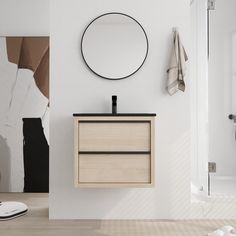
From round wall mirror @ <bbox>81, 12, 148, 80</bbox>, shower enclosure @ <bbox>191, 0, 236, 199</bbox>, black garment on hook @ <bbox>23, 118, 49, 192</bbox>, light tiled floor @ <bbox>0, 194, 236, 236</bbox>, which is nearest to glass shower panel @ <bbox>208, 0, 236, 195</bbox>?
shower enclosure @ <bbox>191, 0, 236, 199</bbox>

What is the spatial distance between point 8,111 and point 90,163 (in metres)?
1.83

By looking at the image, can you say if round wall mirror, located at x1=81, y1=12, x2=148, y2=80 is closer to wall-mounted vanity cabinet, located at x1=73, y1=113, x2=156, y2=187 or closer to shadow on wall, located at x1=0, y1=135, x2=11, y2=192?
wall-mounted vanity cabinet, located at x1=73, y1=113, x2=156, y2=187

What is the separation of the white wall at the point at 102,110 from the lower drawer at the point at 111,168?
33 centimetres

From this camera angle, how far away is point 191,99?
4.10 metres

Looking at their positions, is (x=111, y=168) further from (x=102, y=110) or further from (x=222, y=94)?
(x=222, y=94)

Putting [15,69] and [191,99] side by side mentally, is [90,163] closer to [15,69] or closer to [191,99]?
[191,99]

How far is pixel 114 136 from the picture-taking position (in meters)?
3.43

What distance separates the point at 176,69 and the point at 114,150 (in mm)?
916

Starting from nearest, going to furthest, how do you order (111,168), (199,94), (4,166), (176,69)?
(111,168), (176,69), (199,94), (4,166)

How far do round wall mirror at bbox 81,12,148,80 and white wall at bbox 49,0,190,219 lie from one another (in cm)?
Result: 6

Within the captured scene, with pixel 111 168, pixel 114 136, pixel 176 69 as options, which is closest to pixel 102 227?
pixel 111 168

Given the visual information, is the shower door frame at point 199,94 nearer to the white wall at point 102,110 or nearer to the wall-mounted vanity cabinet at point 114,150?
the white wall at point 102,110

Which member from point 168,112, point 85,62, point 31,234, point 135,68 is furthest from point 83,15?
point 31,234

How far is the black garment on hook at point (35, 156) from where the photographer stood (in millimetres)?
4863
